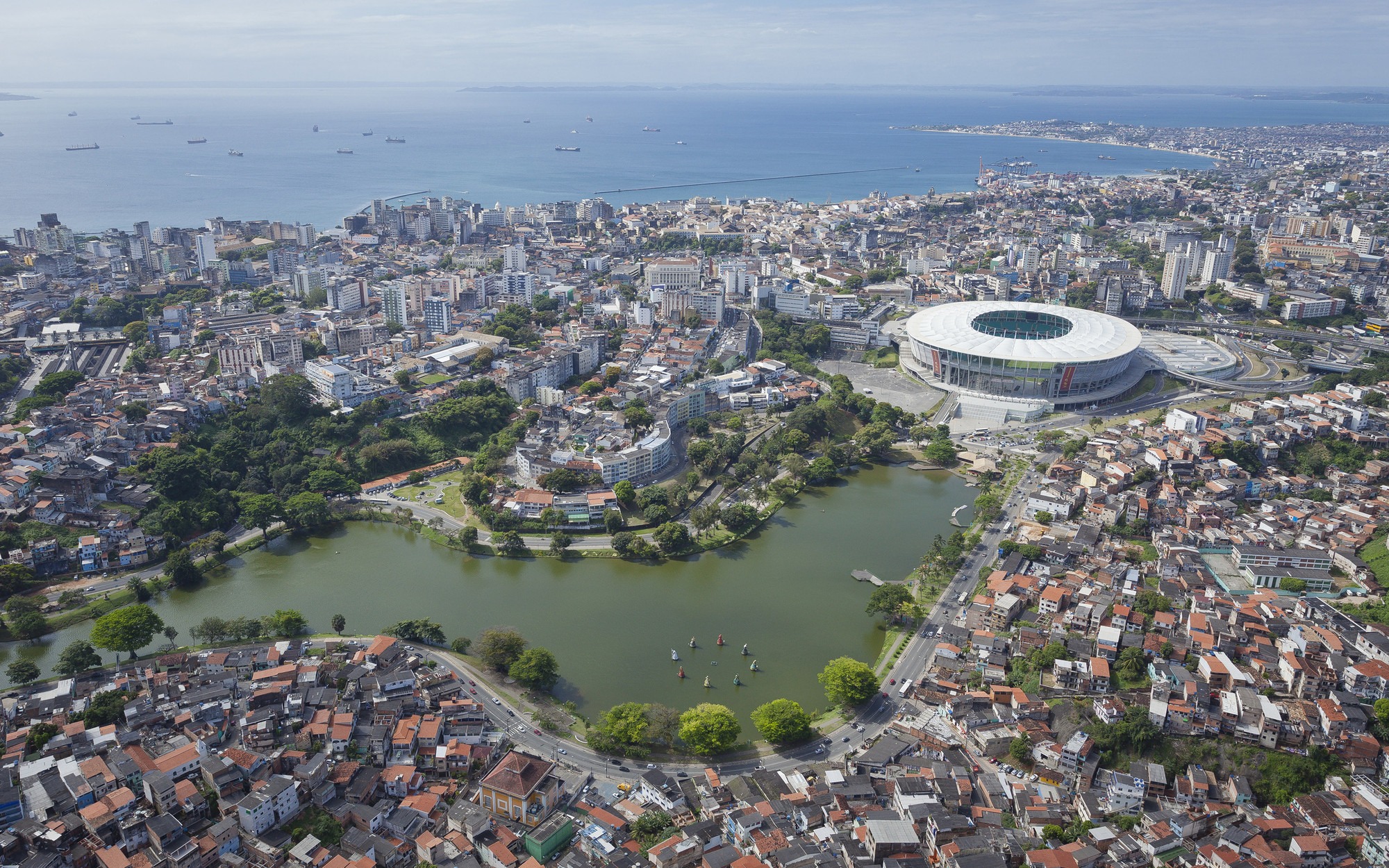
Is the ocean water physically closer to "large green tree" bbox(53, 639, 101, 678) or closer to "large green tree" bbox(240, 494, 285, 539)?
"large green tree" bbox(240, 494, 285, 539)

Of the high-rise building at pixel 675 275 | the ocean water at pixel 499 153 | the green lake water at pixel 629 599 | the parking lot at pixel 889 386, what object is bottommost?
the green lake water at pixel 629 599

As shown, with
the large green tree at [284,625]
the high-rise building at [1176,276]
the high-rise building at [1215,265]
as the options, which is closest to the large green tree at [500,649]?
the large green tree at [284,625]

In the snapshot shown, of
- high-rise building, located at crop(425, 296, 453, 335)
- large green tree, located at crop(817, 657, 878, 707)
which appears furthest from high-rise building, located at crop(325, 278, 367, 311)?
large green tree, located at crop(817, 657, 878, 707)

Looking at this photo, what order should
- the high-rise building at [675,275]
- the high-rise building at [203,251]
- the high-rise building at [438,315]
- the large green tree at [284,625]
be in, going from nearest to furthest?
the large green tree at [284,625] → the high-rise building at [438,315] → the high-rise building at [675,275] → the high-rise building at [203,251]

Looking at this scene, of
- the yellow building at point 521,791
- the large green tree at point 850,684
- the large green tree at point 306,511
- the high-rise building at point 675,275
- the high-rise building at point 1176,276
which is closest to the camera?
the yellow building at point 521,791

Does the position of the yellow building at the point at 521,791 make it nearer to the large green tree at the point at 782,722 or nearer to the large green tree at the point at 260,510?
the large green tree at the point at 782,722

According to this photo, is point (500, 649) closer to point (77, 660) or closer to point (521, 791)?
point (521, 791)

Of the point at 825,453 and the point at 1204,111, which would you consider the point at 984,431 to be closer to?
the point at 825,453

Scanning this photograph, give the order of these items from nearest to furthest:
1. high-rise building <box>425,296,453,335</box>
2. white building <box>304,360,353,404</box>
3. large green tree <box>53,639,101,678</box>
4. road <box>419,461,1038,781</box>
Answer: road <box>419,461,1038,781</box>, large green tree <box>53,639,101,678</box>, white building <box>304,360,353,404</box>, high-rise building <box>425,296,453,335</box>
